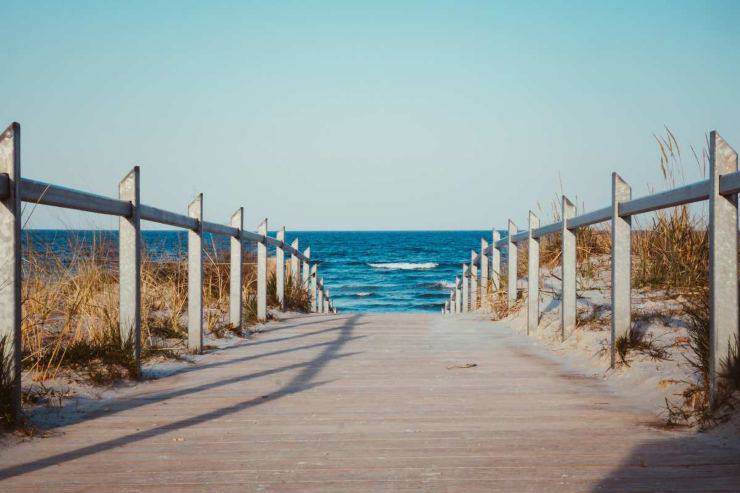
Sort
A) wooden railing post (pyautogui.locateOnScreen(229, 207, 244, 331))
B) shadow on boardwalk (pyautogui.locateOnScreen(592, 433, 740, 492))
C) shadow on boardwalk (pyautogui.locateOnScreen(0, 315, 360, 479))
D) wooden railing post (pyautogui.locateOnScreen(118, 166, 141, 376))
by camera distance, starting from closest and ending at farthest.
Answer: shadow on boardwalk (pyautogui.locateOnScreen(592, 433, 740, 492)) → shadow on boardwalk (pyautogui.locateOnScreen(0, 315, 360, 479)) → wooden railing post (pyautogui.locateOnScreen(118, 166, 141, 376)) → wooden railing post (pyautogui.locateOnScreen(229, 207, 244, 331))

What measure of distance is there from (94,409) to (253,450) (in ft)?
3.91

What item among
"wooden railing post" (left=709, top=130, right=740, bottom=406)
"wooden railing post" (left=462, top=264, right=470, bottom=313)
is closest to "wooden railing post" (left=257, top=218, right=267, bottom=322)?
"wooden railing post" (left=462, top=264, right=470, bottom=313)

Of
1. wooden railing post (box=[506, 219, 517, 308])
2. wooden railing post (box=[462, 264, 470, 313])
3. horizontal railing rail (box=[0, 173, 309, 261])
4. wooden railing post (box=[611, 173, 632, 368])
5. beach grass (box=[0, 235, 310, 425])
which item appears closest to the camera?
horizontal railing rail (box=[0, 173, 309, 261])

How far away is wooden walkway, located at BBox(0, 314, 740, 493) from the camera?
91.4 inches

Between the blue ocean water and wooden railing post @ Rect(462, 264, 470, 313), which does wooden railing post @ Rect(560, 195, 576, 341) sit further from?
wooden railing post @ Rect(462, 264, 470, 313)

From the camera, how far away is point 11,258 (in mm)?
2855

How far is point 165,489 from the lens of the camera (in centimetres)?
224

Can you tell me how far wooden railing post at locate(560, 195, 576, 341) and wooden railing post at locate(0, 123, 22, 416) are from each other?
12.9 ft

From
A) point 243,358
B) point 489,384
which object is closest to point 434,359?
point 489,384

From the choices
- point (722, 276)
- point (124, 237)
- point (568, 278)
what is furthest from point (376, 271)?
point (722, 276)

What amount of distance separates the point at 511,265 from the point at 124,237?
4.89 m

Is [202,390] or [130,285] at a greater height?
[130,285]

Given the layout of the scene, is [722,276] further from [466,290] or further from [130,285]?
[466,290]

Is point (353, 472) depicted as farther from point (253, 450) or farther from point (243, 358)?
point (243, 358)
